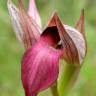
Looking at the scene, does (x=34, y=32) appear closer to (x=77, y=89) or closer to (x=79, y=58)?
(x=79, y=58)

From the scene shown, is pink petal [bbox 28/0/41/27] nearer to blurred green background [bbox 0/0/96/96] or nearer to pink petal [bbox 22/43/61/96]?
pink petal [bbox 22/43/61/96]

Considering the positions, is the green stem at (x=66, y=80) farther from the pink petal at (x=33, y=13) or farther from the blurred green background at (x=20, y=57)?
the blurred green background at (x=20, y=57)

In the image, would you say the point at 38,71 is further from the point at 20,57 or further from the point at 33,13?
the point at 20,57

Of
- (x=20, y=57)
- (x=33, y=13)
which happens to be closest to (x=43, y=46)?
(x=33, y=13)

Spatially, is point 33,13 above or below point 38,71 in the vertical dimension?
above

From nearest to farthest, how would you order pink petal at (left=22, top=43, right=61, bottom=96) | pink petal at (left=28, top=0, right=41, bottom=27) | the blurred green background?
pink petal at (left=22, top=43, right=61, bottom=96), pink petal at (left=28, top=0, right=41, bottom=27), the blurred green background

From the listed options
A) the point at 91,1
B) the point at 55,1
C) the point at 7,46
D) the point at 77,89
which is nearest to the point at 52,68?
the point at 77,89

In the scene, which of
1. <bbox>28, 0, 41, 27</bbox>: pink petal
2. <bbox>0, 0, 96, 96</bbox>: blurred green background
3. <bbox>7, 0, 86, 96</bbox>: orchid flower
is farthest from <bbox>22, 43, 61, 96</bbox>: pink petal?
<bbox>0, 0, 96, 96</bbox>: blurred green background
